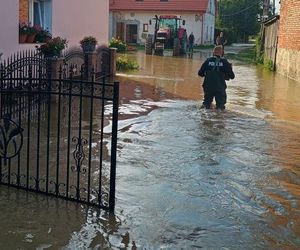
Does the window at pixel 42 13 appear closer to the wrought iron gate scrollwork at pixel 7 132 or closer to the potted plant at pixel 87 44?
the potted plant at pixel 87 44

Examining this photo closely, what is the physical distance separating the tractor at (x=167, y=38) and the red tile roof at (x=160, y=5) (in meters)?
9.71

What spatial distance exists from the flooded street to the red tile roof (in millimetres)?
47674

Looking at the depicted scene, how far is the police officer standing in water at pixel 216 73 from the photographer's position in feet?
39.7

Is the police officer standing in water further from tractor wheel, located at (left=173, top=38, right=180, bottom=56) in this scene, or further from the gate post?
tractor wheel, located at (left=173, top=38, right=180, bottom=56)

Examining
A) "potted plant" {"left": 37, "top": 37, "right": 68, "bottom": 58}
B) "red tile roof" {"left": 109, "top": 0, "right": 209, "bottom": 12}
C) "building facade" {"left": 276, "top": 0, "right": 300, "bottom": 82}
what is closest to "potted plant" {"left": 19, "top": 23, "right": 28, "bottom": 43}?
"potted plant" {"left": 37, "top": 37, "right": 68, "bottom": 58}

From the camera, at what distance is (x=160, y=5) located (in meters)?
59.0

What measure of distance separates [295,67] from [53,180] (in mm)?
16917

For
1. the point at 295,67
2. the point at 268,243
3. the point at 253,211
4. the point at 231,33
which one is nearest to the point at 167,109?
the point at 253,211

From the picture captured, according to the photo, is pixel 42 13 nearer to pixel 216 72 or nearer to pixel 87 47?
pixel 87 47

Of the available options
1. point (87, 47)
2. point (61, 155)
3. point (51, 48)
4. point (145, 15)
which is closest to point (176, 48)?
point (145, 15)

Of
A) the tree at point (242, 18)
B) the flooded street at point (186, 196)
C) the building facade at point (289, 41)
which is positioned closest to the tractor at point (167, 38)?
the building facade at point (289, 41)

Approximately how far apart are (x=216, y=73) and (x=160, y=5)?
4828 cm

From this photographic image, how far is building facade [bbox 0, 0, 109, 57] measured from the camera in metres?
13.0

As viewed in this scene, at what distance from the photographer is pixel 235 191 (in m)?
6.59
